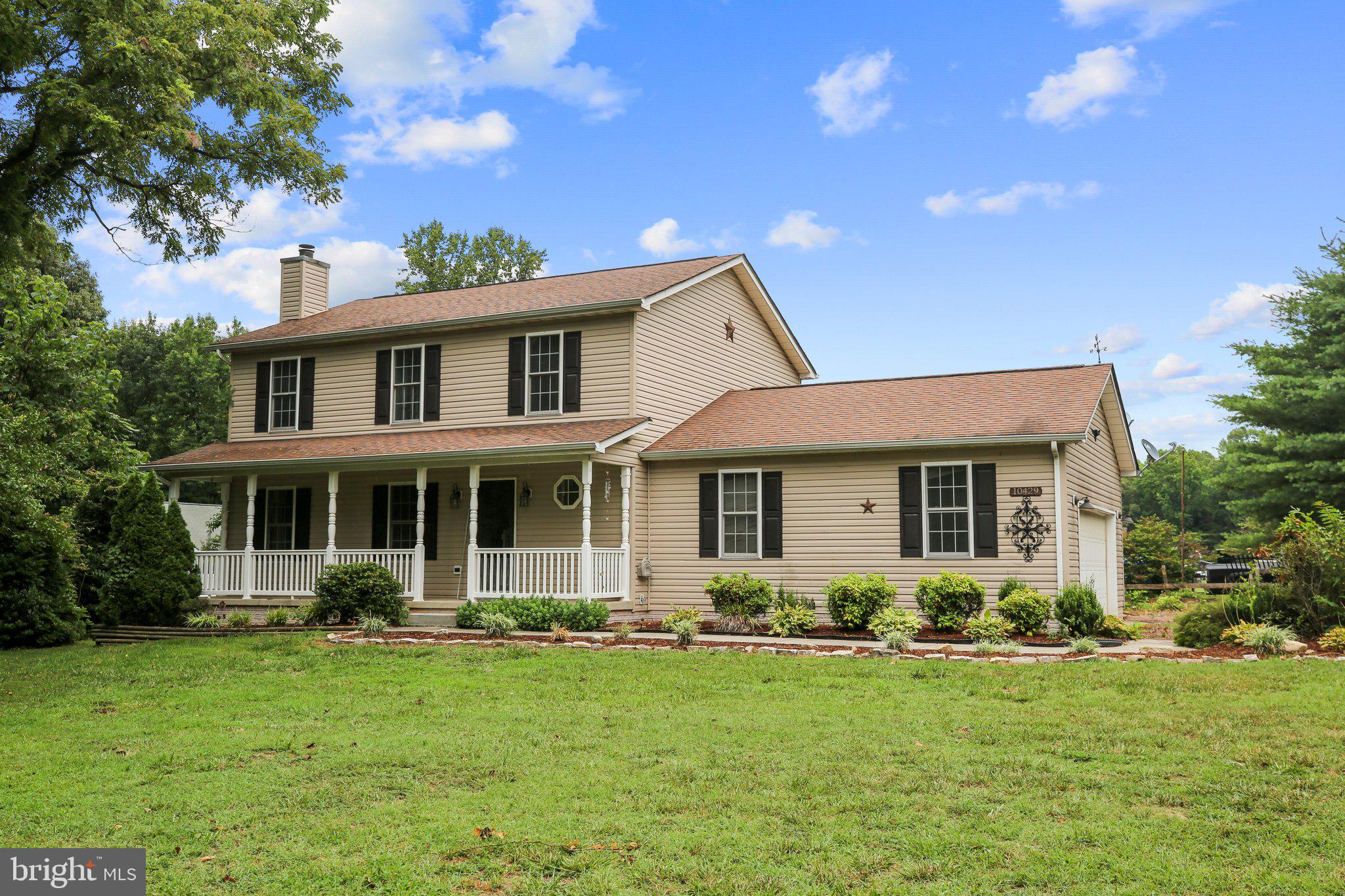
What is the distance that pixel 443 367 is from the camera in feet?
65.7

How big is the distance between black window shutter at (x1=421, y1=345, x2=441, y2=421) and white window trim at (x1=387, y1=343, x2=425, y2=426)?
0.07m

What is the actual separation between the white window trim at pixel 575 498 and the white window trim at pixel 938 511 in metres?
5.96

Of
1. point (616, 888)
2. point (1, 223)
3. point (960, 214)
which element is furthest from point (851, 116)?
point (616, 888)

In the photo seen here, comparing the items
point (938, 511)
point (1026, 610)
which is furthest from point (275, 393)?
point (1026, 610)

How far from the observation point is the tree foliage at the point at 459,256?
39625 millimetres

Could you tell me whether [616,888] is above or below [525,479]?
below

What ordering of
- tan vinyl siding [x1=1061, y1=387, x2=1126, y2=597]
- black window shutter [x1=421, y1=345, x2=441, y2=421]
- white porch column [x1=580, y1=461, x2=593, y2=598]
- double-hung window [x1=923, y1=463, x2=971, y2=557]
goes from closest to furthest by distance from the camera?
1. tan vinyl siding [x1=1061, y1=387, x2=1126, y2=597]
2. double-hung window [x1=923, y1=463, x2=971, y2=557]
3. white porch column [x1=580, y1=461, x2=593, y2=598]
4. black window shutter [x1=421, y1=345, x2=441, y2=421]

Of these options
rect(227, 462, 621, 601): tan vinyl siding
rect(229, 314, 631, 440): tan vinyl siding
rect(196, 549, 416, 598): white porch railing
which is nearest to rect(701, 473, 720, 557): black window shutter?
rect(227, 462, 621, 601): tan vinyl siding

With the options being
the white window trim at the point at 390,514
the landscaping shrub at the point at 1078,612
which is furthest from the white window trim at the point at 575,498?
the landscaping shrub at the point at 1078,612

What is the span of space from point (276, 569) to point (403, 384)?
4.29m

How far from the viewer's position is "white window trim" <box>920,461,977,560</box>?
15.9 metres

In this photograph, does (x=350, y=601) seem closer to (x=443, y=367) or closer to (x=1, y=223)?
(x=443, y=367)

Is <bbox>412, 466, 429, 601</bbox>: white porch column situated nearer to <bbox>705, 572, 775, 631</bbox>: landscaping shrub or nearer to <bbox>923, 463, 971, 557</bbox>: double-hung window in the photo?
<bbox>705, 572, 775, 631</bbox>: landscaping shrub

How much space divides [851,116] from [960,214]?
3.53 m
